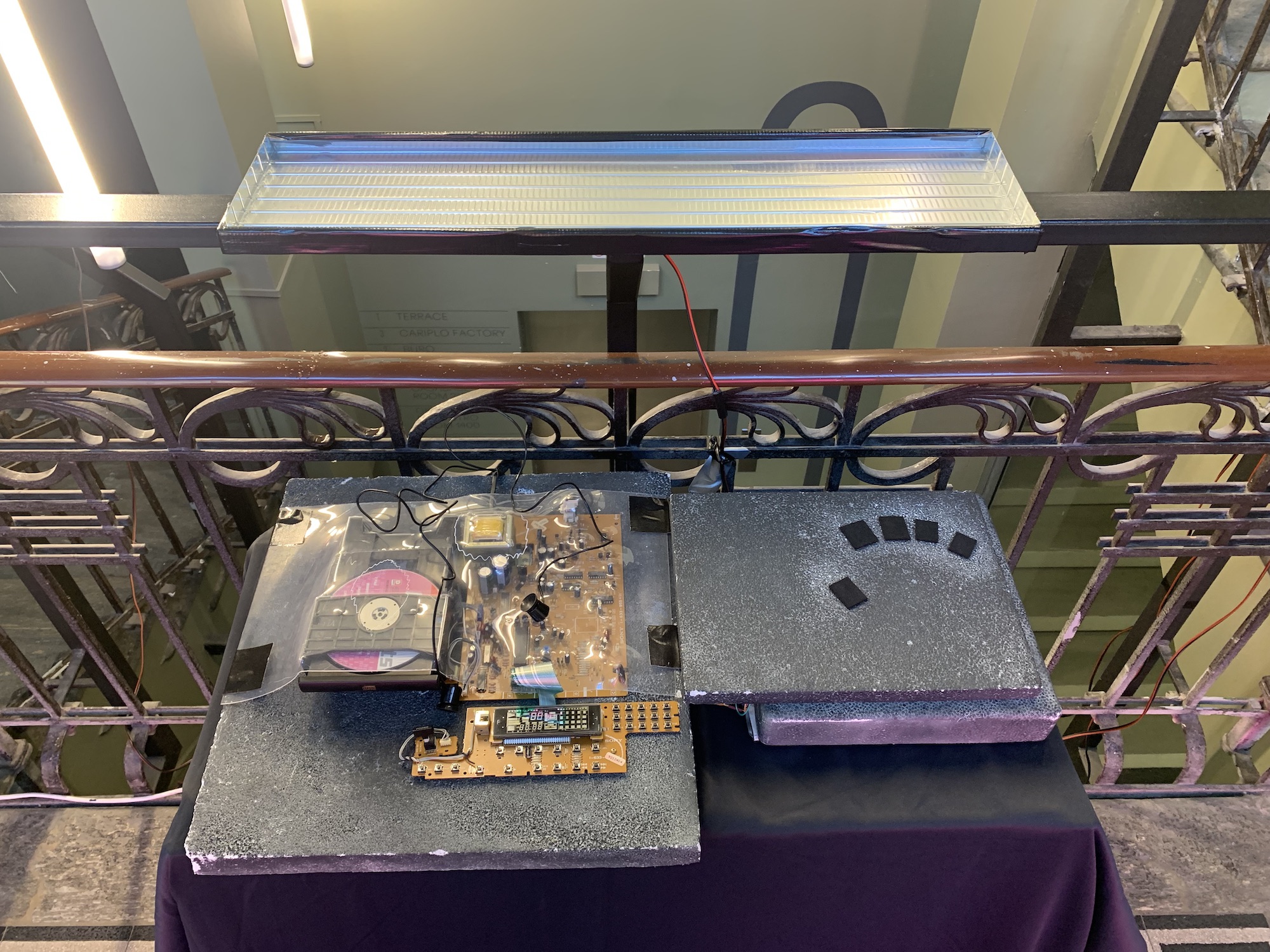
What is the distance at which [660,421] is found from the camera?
1333 mm

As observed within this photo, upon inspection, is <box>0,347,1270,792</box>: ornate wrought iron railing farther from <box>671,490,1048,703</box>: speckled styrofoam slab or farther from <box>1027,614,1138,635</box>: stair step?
<box>1027,614,1138,635</box>: stair step

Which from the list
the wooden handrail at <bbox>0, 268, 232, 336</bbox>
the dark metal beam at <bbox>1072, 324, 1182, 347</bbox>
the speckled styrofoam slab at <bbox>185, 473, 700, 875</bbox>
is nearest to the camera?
the speckled styrofoam slab at <bbox>185, 473, 700, 875</bbox>

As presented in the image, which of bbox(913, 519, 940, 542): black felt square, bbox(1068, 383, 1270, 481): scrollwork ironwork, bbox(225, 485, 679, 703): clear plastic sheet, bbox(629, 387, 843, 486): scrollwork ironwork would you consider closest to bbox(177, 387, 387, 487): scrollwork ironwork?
bbox(225, 485, 679, 703): clear plastic sheet

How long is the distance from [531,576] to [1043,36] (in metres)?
3.25

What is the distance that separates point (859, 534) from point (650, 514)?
359mm

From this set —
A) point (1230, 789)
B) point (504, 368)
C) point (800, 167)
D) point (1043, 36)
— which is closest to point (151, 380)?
point (504, 368)

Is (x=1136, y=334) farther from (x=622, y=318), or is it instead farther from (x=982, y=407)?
(x=622, y=318)

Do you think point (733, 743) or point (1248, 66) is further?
point (1248, 66)

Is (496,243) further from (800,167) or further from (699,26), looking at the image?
(699,26)

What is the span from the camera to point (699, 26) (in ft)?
12.9

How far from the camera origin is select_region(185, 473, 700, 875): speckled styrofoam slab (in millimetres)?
976

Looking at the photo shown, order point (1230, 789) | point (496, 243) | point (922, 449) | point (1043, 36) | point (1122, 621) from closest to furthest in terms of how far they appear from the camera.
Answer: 1. point (496, 243)
2. point (922, 449)
3. point (1230, 789)
4. point (1043, 36)
5. point (1122, 621)

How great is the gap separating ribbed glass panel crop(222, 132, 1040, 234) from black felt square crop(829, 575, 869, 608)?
0.55m

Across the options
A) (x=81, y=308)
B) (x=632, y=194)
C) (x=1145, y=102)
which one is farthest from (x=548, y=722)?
(x=1145, y=102)
